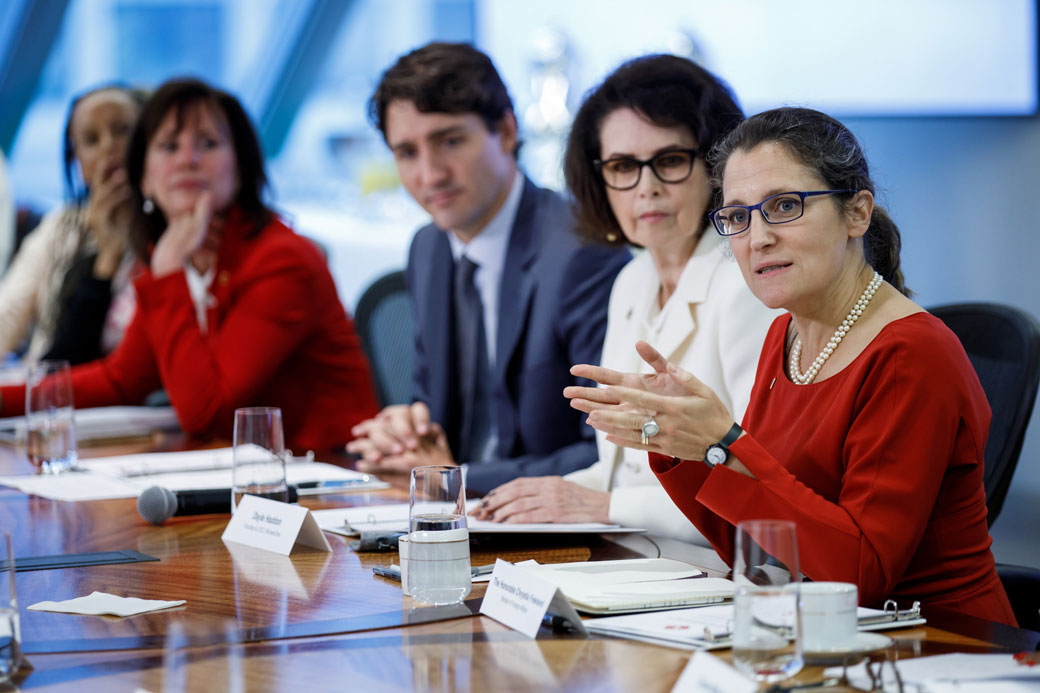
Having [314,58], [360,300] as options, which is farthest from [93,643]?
[314,58]

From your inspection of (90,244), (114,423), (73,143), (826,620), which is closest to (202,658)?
(826,620)

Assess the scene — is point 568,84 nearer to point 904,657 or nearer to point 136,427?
point 136,427

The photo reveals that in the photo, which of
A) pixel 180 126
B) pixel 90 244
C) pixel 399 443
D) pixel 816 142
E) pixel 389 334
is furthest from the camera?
pixel 90 244

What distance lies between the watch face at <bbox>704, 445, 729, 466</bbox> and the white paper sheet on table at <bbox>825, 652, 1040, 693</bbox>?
1.12 ft

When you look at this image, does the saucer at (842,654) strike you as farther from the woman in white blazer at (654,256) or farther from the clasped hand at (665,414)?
the woman in white blazer at (654,256)

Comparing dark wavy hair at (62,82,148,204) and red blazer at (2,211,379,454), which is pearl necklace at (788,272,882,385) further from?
dark wavy hair at (62,82,148,204)

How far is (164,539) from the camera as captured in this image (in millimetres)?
1706

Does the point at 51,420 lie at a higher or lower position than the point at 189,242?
lower

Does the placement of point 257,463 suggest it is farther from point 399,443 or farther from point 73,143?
point 73,143

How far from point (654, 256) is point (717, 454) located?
0.87 m

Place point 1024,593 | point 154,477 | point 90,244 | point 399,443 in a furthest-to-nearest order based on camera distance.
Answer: point 90,244
point 399,443
point 154,477
point 1024,593

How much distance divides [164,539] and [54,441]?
0.75 meters

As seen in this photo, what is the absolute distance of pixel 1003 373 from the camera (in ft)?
5.93

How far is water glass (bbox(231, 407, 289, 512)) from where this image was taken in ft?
5.77
